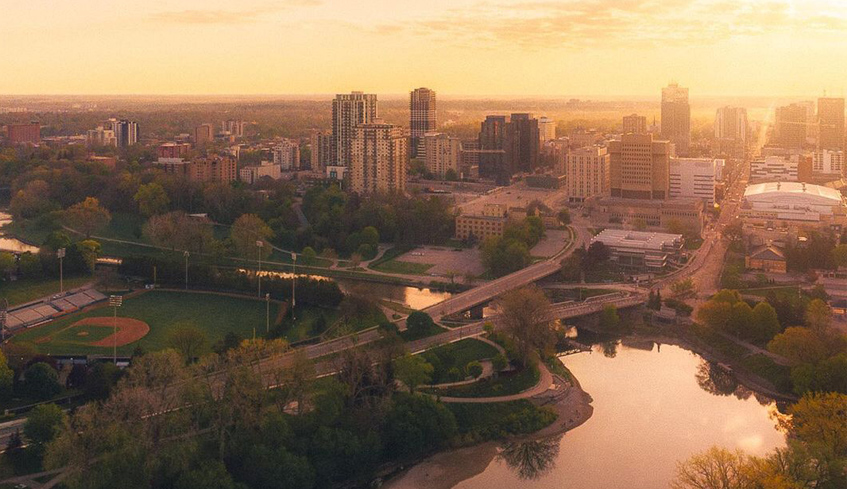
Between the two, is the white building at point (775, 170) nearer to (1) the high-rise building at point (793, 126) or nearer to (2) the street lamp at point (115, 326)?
(1) the high-rise building at point (793, 126)

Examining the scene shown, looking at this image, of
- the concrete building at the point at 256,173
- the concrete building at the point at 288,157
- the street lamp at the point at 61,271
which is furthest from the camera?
the concrete building at the point at 288,157

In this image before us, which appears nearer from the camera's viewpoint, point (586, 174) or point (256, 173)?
point (586, 174)

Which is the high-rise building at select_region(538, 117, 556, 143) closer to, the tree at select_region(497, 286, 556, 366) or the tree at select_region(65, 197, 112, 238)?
the tree at select_region(65, 197, 112, 238)

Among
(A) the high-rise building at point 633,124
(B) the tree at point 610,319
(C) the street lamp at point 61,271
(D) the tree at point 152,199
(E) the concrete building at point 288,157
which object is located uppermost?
(A) the high-rise building at point 633,124

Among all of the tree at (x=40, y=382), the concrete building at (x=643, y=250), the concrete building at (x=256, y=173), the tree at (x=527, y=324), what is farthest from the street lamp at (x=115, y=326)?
the concrete building at (x=256, y=173)

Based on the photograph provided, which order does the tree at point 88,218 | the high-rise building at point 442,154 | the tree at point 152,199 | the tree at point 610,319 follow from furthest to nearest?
the high-rise building at point 442,154
the tree at point 152,199
the tree at point 88,218
the tree at point 610,319

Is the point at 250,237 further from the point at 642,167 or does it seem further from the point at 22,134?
the point at 22,134

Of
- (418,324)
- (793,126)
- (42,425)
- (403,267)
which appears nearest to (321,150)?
(403,267)
